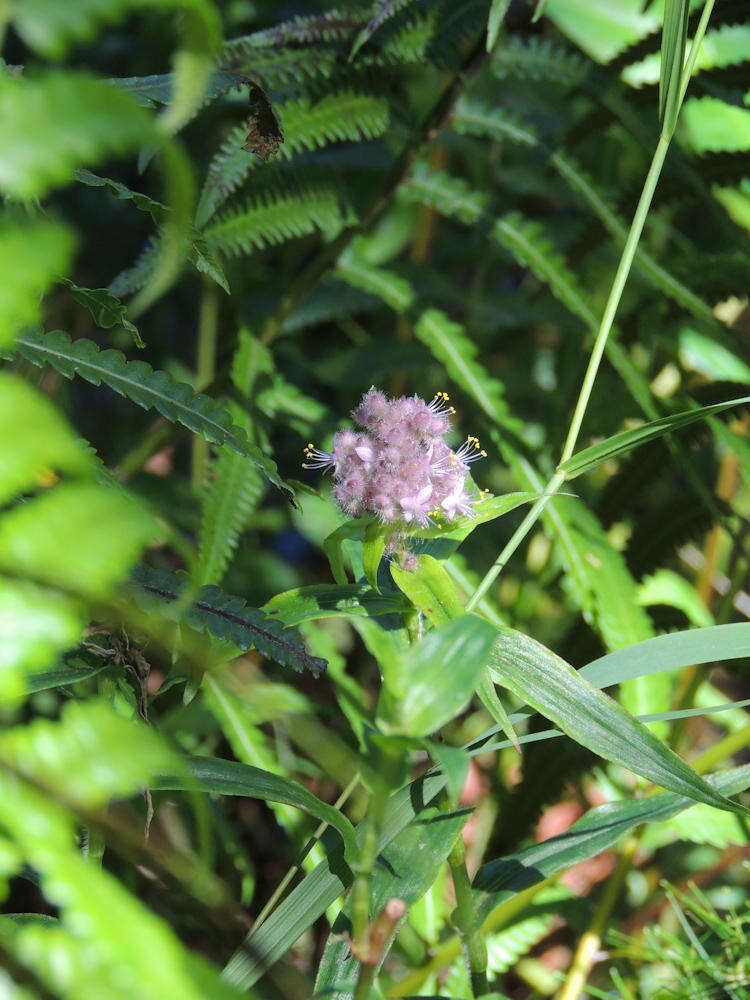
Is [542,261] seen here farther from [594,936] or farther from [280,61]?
[594,936]

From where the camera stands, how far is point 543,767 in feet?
4.45

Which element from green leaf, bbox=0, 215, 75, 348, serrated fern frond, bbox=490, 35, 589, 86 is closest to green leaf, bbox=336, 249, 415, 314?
serrated fern frond, bbox=490, 35, 589, 86

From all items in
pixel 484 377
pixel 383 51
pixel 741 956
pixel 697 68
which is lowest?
pixel 741 956

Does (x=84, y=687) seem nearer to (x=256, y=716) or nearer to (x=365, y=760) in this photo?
(x=256, y=716)

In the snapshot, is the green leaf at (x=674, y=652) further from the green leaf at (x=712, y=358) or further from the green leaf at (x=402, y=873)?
the green leaf at (x=712, y=358)

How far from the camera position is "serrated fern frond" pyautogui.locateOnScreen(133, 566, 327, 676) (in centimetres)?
69

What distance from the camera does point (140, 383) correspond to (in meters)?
0.77

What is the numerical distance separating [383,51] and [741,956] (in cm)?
125

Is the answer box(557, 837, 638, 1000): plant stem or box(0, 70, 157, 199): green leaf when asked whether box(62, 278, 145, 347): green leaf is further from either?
box(557, 837, 638, 1000): plant stem

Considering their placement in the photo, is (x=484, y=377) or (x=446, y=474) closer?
(x=446, y=474)

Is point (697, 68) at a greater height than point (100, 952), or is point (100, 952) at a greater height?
point (697, 68)

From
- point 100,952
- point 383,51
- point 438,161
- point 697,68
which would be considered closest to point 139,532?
point 100,952

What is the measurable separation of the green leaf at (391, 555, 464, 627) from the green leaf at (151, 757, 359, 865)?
18 cm

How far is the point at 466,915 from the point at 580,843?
6.1 inches
